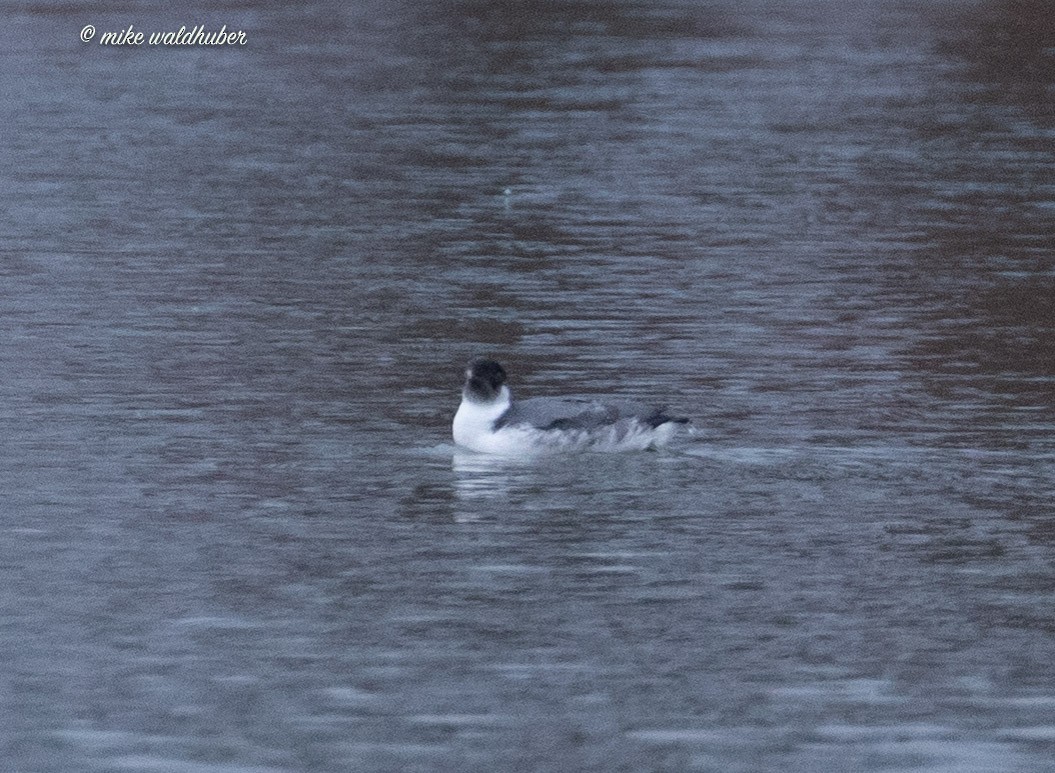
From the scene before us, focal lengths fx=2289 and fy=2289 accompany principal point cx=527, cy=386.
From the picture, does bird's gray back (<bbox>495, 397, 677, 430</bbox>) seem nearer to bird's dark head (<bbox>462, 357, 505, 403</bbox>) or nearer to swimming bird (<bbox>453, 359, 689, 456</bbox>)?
swimming bird (<bbox>453, 359, 689, 456</bbox>)

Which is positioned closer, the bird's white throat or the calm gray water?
the calm gray water

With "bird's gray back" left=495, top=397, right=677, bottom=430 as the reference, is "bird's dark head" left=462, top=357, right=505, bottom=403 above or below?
above

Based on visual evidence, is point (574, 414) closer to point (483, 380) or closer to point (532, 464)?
point (532, 464)

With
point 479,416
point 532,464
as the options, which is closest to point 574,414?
point 532,464

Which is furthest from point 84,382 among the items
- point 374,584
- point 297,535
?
point 374,584

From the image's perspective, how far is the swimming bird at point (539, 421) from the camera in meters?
16.6

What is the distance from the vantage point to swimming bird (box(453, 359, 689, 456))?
655 inches

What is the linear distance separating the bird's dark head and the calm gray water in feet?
Result: 1.68

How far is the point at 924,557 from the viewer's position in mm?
14281

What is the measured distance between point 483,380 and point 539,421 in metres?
0.51

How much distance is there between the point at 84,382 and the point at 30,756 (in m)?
8.73

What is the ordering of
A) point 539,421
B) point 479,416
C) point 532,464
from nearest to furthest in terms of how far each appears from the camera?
point 539,421 < point 479,416 < point 532,464

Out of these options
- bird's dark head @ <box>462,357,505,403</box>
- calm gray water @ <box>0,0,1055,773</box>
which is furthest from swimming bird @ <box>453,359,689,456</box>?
calm gray water @ <box>0,0,1055,773</box>

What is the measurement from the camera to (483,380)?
1669 centimetres
